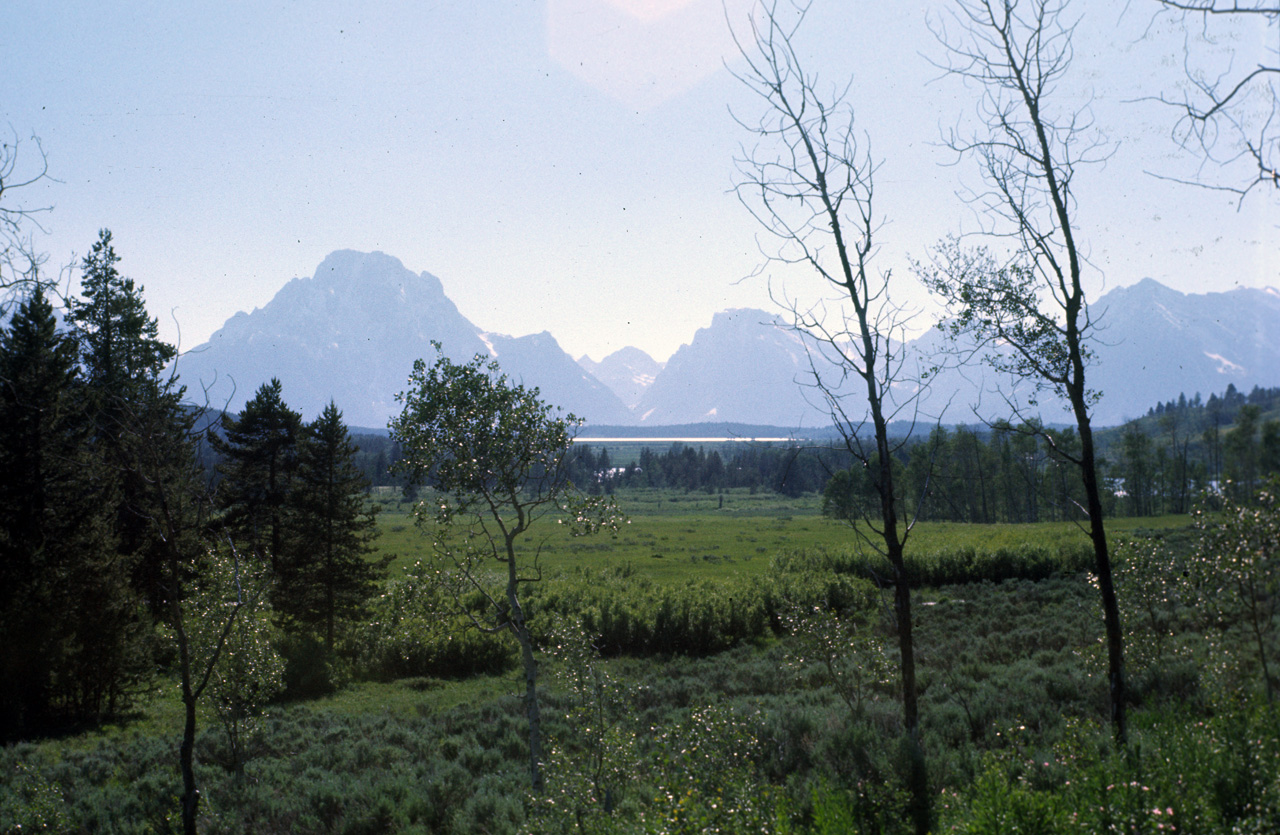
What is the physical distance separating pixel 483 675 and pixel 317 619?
27.2ft

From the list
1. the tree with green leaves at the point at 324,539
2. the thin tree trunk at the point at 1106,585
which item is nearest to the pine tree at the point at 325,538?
the tree with green leaves at the point at 324,539

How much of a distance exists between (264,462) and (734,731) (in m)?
31.3

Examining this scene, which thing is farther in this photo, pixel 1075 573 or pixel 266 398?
pixel 1075 573

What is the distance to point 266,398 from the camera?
33438 mm

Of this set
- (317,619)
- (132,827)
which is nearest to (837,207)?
(132,827)

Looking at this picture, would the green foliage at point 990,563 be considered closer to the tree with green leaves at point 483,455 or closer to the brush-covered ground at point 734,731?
the brush-covered ground at point 734,731

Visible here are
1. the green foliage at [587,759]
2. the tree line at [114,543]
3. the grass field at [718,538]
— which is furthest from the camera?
the grass field at [718,538]

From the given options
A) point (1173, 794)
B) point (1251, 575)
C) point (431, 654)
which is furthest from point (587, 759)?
point (431, 654)

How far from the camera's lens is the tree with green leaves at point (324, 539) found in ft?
102

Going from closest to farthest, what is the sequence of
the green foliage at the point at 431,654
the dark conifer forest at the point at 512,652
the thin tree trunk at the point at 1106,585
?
the dark conifer forest at the point at 512,652 → the thin tree trunk at the point at 1106,585 → the green foliage at the point at 431,654

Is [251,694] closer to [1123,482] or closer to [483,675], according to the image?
[483,675]

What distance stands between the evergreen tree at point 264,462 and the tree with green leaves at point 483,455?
22.5m

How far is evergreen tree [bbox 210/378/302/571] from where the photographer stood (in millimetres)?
31531

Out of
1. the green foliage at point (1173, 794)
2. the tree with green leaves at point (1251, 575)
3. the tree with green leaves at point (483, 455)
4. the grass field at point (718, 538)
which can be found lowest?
the grass field at point (718, 538)
